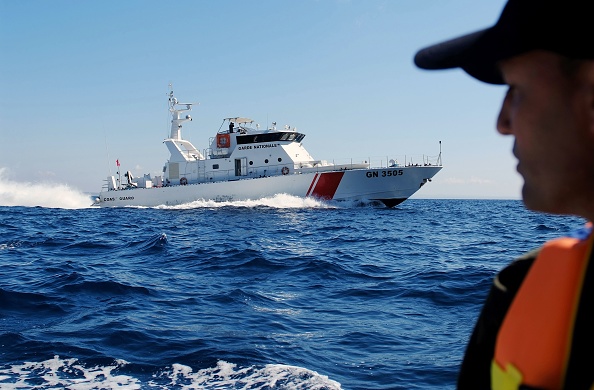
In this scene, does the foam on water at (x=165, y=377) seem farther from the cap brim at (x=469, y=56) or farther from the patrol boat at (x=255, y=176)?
the patrol boat at (x=255, y=176)

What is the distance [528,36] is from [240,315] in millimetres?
4332

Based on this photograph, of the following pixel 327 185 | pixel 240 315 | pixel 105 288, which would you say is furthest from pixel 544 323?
pixel 327 185

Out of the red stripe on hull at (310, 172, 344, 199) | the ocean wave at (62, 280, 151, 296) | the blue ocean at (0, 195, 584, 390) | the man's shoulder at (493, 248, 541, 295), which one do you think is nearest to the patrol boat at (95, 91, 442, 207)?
the red stripe on hull at (310, 172, 344, 199)

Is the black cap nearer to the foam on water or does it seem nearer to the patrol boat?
the foam on water

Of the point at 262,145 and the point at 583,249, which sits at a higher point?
the point at 262,145

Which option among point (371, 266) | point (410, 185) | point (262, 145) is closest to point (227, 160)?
point (262, 145)

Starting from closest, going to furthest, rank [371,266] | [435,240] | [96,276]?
[96,276] < [371,266] < [435,240]

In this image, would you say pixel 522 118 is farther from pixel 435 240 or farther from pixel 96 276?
pixel 435 240

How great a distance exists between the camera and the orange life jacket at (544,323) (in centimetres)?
60

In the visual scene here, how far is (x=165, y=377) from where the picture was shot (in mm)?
3170

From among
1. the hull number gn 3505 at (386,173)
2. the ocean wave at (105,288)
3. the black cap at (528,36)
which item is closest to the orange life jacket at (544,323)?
the black cap at (528,36)

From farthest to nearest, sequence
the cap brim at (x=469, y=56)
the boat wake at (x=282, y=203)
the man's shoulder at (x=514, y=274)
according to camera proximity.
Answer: the boat wake at (x=282, y=203), the man's shoulder at (x=514, y=274), the cap brim at (x=469, y=56)

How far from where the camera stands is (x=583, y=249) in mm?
632

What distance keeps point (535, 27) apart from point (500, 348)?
0.44m
